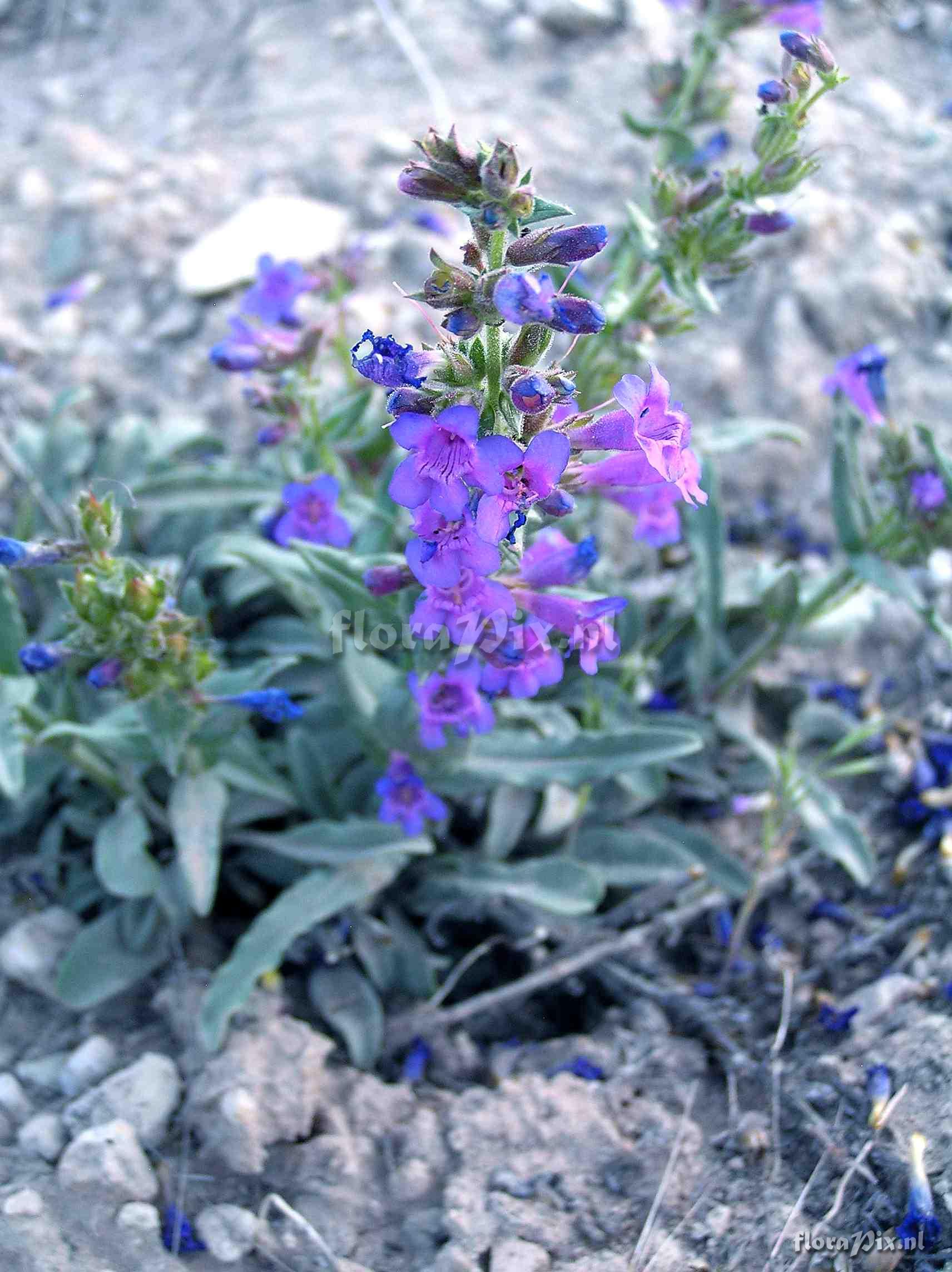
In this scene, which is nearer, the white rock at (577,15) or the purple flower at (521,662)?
the purple flower at (521,662)

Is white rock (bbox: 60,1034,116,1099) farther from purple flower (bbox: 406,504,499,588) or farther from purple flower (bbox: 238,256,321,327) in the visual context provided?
purple flower (bbox: 238,256,321,327)

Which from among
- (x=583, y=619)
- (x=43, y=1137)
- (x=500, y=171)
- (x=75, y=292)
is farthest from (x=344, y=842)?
(x=75, y=292)

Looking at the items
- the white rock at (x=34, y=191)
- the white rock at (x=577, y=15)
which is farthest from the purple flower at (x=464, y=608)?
the white rock at (x=577, y=15)

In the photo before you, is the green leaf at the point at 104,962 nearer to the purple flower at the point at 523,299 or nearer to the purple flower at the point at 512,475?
the purple flower at the point at 512,475

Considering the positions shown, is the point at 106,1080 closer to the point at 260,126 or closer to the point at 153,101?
the point at 260,126

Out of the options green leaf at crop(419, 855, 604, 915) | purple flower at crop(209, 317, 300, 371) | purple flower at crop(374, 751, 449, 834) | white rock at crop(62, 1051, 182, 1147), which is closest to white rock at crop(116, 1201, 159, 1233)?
white rock at crop(62, 1051, 182, 1147)

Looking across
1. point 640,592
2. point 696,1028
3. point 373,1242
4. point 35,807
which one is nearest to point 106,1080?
point 373,1242
